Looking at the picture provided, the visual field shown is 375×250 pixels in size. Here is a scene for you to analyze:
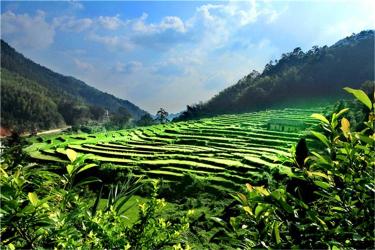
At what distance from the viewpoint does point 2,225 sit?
2.53m

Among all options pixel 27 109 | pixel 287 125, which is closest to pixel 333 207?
pixel 287 125

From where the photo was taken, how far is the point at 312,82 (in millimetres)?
87875

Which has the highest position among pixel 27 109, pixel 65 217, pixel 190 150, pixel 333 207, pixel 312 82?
pixel 312 82

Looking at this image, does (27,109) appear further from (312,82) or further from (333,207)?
(333,207)

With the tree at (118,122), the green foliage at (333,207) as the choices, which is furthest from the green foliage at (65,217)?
the tree at (118,122)

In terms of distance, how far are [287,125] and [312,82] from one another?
46.0m

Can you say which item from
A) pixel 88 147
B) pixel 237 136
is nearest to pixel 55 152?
pixel 88 147

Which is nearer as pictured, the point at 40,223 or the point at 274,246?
the point at 274,246

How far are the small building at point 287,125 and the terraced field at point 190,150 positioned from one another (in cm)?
13

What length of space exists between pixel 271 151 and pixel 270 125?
14375mm

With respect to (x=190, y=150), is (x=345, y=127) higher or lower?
higher

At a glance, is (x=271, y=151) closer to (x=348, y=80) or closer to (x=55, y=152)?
(x=55, y=152)

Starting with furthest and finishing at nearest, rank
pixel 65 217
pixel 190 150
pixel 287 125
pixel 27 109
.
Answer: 1. pixel 27 109
2. pixel 287 125
3. pixel 190 150
4. pixel 65 217

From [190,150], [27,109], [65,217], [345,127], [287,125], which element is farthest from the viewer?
[27,109]
